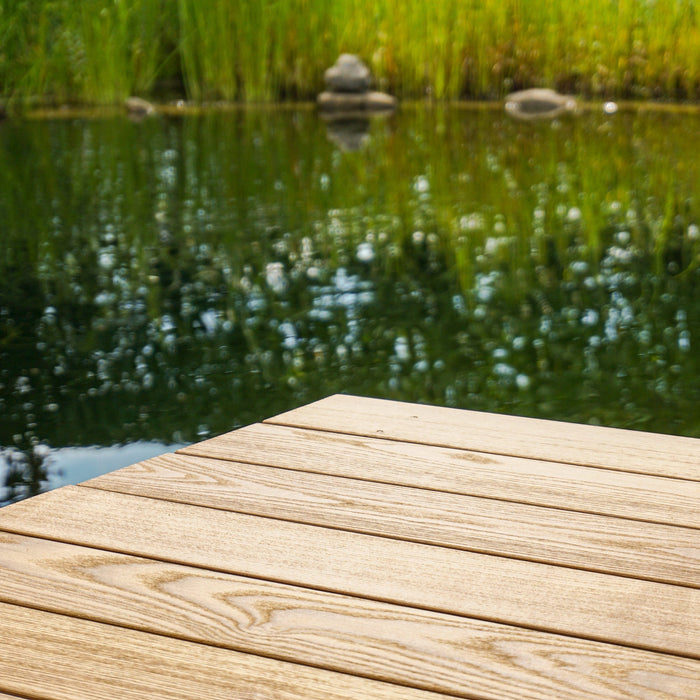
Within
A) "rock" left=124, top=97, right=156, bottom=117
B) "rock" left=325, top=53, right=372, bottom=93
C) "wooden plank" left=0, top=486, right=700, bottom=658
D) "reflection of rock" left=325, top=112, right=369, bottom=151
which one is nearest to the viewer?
"wooden plank" left=0, top=486, right=700, bottom=658

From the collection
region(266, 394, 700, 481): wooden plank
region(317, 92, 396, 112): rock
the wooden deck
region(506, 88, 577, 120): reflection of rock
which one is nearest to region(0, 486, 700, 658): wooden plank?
the wooden deck

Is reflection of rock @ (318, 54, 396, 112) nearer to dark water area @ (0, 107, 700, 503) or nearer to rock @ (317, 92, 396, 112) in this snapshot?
rock @ (317, 92, 396, 112)

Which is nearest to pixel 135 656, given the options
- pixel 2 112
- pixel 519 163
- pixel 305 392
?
pixel 305 392

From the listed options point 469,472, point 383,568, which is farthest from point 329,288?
point 383,568

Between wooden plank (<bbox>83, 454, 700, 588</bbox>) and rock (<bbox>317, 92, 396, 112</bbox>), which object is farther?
rock (<bbox>317, 92, 396, 112</bbox>)

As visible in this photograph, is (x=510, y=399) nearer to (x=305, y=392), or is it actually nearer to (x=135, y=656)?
(x=305, y=392)

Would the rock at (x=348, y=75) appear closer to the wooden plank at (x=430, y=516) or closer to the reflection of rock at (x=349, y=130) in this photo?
the reflection of rock at (x=349, y=130)

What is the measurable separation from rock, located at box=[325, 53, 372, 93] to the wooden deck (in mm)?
5800

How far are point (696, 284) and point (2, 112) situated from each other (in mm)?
4968

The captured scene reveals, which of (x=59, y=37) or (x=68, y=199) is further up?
(x=59, y=37)

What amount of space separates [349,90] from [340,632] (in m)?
6.37

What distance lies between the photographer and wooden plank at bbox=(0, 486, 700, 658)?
101 centimetres

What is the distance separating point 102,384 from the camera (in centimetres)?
227

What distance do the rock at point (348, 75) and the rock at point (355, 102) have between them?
43mm
